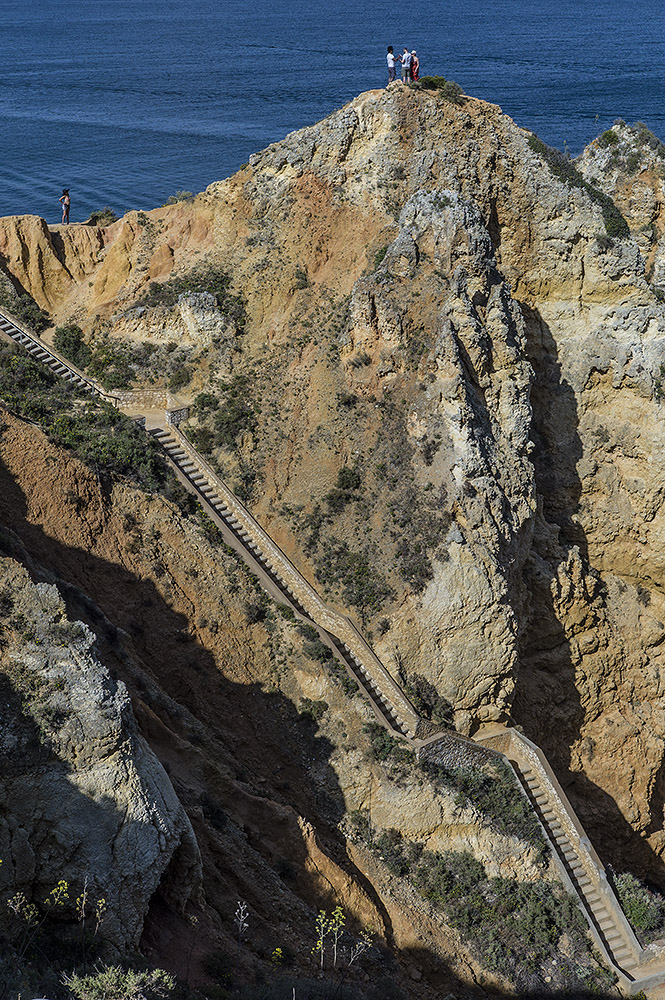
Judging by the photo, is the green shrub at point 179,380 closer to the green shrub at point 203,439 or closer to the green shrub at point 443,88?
the green shrub at point 203,439

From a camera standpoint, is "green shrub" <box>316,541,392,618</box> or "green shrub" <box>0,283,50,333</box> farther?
"green shrub" <box>0,283,50,333</box>

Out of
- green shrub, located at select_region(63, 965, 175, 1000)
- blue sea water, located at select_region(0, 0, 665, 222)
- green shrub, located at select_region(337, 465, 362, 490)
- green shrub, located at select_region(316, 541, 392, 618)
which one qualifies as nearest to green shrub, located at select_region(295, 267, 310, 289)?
green shrub, located at select_region(337, 465, 362, 490)

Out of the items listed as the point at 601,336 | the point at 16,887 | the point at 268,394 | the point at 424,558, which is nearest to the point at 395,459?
the point at 424,558

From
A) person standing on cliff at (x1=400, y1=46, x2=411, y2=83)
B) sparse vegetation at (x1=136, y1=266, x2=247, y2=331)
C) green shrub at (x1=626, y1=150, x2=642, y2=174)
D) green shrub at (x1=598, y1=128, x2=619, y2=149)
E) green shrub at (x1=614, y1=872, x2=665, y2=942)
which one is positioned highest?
person standing on cliff at (x1=400, y1=46, x2=411, y2=83)

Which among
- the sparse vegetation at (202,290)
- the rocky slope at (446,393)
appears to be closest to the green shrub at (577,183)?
the rocky slope at (446,393)

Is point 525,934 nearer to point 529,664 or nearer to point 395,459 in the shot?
point 529,664

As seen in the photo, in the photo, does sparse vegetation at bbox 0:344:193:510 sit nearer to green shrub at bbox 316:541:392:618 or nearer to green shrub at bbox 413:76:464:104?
green shrub at bbox 316:541:392:618
